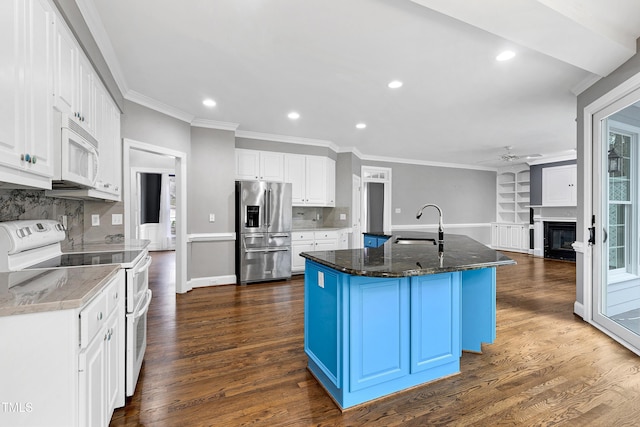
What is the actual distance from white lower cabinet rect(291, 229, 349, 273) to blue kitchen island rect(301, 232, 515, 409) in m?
3.08

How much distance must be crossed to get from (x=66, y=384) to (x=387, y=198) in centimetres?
720

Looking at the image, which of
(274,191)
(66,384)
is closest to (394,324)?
(66,384)

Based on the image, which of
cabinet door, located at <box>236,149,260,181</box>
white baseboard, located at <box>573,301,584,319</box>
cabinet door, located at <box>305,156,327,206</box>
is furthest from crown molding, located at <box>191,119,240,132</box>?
white baseboard, located at <box>573,301,584,319</box>

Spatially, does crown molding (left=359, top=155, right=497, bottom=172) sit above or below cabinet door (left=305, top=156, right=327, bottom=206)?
above

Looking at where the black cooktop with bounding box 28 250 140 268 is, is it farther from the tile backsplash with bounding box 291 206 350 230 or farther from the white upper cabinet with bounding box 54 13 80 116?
the tile backsplash with bounding box 291 206 350 230

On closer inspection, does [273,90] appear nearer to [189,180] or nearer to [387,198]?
[189,180]

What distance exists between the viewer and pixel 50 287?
4.11ft

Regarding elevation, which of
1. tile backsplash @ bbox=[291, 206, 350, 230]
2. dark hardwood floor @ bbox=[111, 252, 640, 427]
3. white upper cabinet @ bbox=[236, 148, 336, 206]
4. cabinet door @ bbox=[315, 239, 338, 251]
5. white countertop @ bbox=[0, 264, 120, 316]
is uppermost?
white upper cabinet @ bbox=[236, 148, 336, 206]

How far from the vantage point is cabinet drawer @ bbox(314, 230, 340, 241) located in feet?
18.2

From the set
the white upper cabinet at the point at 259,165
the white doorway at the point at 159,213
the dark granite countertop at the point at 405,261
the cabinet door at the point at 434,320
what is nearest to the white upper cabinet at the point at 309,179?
the white upper cabinet at the point at 259,165

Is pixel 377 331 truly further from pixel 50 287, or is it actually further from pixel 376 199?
pixel 376 199

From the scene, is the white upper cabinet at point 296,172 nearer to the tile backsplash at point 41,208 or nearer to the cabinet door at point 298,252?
the cabinet door at point 298,252

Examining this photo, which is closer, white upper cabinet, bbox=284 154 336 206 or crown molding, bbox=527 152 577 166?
white upper cabinet, bbox=284 154 336 206

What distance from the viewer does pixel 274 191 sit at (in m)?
4.97
